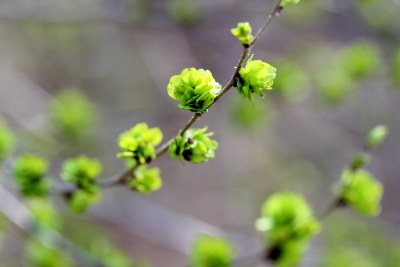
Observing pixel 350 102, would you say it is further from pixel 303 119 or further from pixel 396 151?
pixel 303 119

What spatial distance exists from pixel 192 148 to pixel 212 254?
2.06 ft

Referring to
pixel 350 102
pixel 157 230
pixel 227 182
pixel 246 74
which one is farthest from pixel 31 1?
pixel 246 74

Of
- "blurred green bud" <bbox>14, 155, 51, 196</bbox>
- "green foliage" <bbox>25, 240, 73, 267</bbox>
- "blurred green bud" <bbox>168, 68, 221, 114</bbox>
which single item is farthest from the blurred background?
"blurred green bud" <bbox>168, 68, 221, 114</bbox>

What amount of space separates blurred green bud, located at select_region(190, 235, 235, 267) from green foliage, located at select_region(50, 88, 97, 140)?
3.70 feet

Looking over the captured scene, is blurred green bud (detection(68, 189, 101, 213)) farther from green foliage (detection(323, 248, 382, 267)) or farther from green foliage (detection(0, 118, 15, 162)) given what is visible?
green foliage (detection(323, 248, 382, 267))

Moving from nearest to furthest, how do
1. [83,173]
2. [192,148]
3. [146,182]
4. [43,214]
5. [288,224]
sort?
[192,148]
[146,182]
[83,173]
[288,224]
[43,214]

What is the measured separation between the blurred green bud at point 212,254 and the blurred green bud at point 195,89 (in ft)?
2.42

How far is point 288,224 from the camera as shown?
1529 mm

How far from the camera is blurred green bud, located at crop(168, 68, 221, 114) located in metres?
0.99

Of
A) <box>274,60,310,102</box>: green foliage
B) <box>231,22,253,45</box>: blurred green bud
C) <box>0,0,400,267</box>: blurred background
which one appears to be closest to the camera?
<box>231,22,253,45</box>: blurred green bud

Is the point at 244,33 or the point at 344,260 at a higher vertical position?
the point at 344,260

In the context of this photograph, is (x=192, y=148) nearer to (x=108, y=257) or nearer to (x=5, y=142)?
(x=5, y=142)

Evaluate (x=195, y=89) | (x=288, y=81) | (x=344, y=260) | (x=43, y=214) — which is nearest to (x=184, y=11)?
(x=288, y=81)

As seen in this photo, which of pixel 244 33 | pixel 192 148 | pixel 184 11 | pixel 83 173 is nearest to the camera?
pixel 244 33
